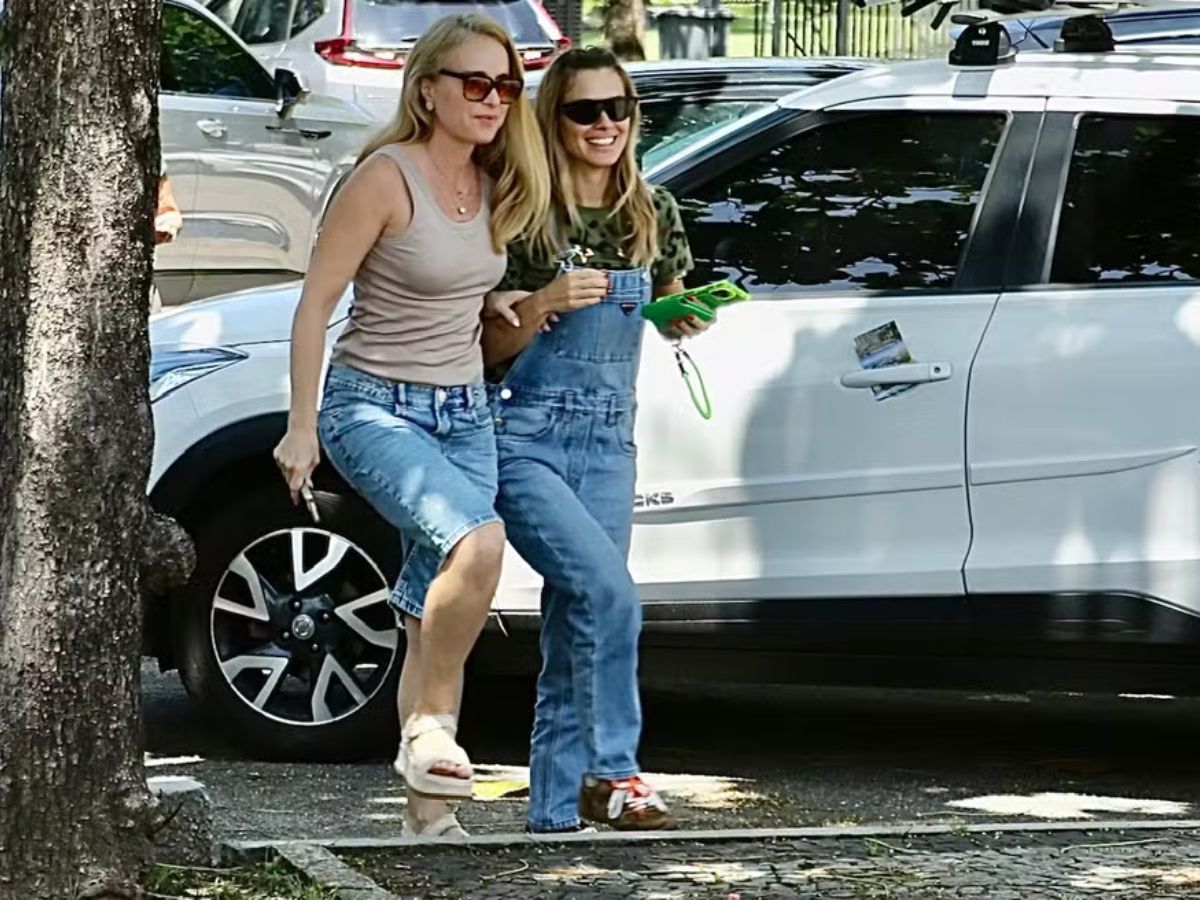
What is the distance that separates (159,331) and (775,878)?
2897 mm

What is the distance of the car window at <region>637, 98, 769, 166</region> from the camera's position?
8508mm

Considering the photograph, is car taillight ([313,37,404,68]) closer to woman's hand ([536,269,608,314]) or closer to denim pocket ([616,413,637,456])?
denim pocket ([616,413,637,456])

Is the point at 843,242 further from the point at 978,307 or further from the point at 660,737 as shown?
the point at 660,737

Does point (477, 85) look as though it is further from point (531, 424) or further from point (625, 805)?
point (625, 805)

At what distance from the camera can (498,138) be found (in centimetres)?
608

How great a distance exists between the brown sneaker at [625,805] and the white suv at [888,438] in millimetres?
967

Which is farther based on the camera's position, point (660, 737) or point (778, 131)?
point (660, 737)

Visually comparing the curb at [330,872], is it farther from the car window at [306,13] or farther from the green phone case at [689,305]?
the car window at [306,13]

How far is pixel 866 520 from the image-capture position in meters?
6.95

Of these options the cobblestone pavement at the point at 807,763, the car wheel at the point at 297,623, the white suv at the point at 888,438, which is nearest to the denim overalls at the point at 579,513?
the cobblestone pavement at the point at 807,763

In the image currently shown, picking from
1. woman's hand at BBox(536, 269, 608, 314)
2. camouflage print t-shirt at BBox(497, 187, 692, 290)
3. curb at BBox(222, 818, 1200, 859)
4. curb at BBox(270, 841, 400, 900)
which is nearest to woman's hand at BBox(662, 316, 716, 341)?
camouflage print t-shirt at BBox(497, 187, 692, 290)

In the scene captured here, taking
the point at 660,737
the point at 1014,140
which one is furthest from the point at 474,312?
the point at 660,737

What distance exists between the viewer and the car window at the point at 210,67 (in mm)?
16266

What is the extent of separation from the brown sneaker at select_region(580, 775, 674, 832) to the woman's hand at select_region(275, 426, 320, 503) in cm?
99
